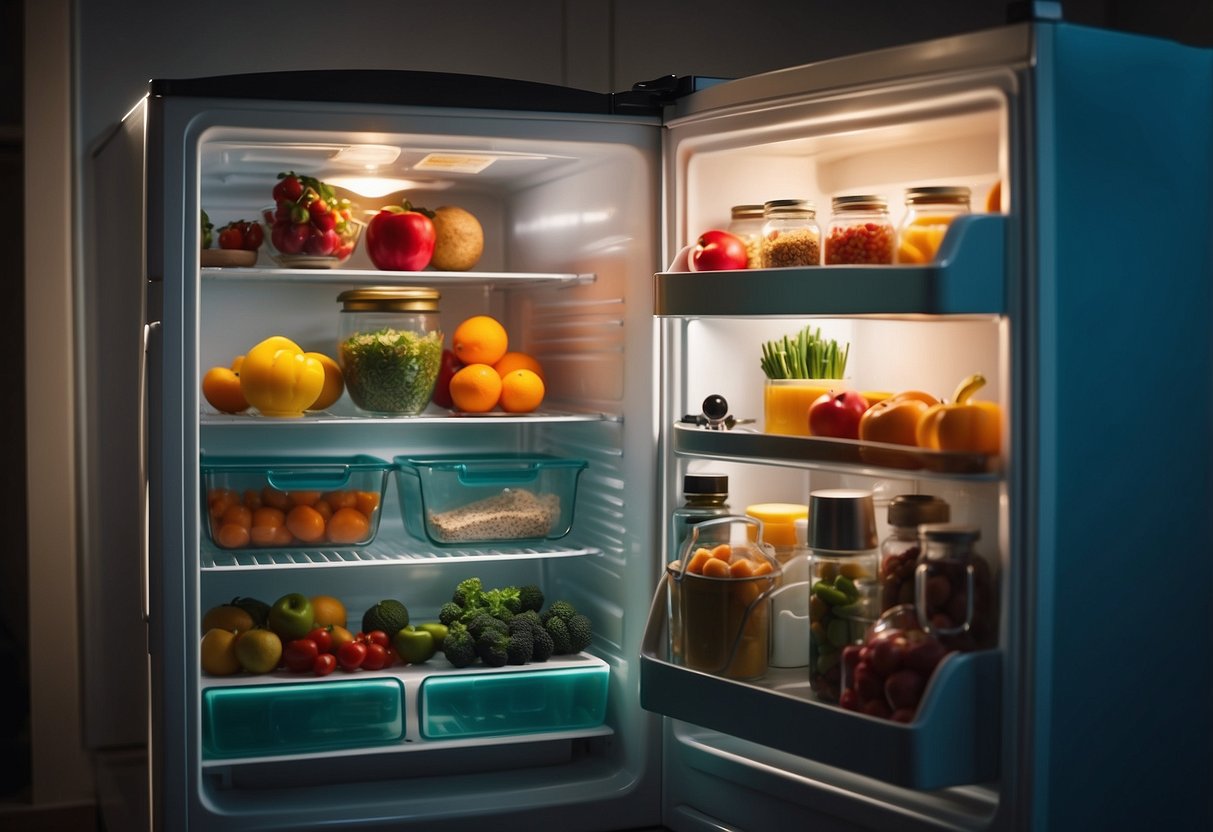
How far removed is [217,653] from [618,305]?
93cm

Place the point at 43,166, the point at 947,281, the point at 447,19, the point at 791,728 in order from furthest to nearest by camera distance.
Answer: the point at 447,19, the point at 43,166, the point at 791,728, the point at 947,281

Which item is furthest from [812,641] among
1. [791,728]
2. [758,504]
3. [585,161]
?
[585,161]

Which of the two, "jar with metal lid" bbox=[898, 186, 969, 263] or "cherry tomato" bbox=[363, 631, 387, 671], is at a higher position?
"jar with metal lid" bbox=[898, 186, 969, 263]

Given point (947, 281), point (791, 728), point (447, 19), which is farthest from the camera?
point (447, 19)

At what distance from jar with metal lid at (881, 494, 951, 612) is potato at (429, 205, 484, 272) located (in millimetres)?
1019

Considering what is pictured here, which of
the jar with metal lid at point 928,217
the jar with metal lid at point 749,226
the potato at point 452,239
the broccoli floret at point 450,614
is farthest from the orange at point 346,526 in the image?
the jar with metal lid at point 928,217

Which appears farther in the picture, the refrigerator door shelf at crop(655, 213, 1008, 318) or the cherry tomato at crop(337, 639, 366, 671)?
the cherry tomato at crop(337, 639, 366, 671)

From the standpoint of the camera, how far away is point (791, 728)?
1857 millimetres

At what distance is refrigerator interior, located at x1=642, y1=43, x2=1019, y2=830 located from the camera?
1682 millimetres

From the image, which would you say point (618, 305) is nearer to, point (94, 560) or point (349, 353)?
point (349, 353)

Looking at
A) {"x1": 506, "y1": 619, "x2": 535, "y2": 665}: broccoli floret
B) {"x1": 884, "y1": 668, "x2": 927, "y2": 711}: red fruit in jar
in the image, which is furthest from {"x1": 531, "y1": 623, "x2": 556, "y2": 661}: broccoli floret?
{"x1": 884, "y1": 668, "x2": 927, "y2": 711}: red fruit in jar

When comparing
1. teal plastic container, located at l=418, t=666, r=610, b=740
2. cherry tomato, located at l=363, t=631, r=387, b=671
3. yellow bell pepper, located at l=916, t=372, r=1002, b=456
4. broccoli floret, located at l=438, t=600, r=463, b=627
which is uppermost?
yellow bell pepper, located at l=916, t=372, r=1002, b=456

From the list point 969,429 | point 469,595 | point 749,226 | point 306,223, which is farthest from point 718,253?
point 469,595

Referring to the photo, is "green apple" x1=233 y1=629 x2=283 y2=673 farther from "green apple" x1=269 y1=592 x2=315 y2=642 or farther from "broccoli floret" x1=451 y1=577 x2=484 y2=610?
"broccoli floret" x1=451 y1=577 x2=484 y2=610
